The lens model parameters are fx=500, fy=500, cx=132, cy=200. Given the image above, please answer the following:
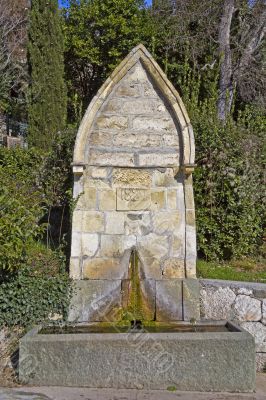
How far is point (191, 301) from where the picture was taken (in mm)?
5945

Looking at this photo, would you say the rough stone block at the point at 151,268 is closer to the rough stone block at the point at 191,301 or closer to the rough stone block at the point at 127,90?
the rough stone block at the point at 191,301

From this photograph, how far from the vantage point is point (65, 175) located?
7.98 m

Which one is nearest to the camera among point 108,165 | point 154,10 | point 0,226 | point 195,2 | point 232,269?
point 0,226

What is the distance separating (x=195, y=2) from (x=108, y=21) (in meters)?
2.61

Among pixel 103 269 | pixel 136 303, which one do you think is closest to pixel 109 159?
pixel 103 269

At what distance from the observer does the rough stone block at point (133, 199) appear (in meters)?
6.35

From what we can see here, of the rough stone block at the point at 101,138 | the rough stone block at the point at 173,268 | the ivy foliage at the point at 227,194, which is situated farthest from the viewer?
the ivy foliage at the point at 227,194

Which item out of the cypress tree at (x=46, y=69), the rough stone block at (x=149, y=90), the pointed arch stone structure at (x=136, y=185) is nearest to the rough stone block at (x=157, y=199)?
the pointed arch stone structure at (x=136, y=185)

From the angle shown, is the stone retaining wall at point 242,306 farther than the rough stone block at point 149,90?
No

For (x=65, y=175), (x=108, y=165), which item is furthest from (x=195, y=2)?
(x=108, y=165)

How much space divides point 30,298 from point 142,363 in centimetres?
159

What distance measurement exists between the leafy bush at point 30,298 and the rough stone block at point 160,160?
6.04 ft

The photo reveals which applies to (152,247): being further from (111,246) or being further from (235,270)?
(235,270)

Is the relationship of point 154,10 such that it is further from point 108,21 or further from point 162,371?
point 162,371
